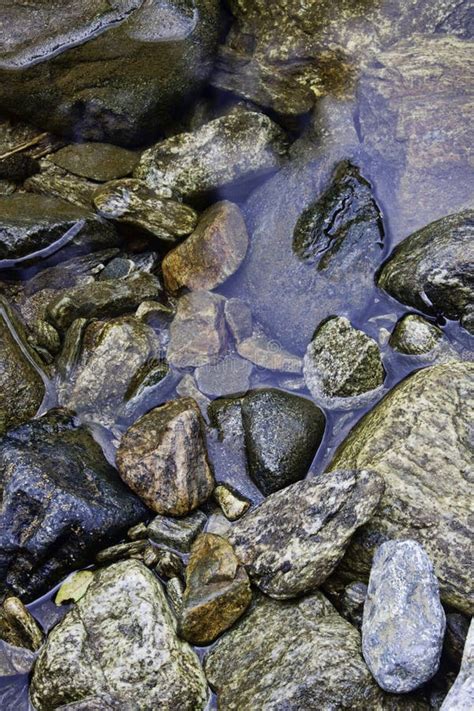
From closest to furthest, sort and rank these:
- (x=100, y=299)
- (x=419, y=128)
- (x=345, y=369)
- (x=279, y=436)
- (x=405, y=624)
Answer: (x=405, y=624), (x=279, y=436), (x=345, y=369), (x=100, y=299), (x=419, y=128)

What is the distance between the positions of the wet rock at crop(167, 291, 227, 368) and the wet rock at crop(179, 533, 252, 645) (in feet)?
4.59

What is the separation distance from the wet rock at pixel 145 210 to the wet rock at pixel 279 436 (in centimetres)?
147

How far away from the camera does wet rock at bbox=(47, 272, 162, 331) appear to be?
14.5 feet

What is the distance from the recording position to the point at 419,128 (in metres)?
4.69

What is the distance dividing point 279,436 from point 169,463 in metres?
0.71

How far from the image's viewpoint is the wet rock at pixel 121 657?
3160mm

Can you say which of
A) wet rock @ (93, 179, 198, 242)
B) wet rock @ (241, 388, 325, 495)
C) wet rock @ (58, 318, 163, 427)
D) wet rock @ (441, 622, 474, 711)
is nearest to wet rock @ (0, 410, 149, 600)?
wet rock @ (58, 318, 163, 427)

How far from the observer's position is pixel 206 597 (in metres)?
3.34

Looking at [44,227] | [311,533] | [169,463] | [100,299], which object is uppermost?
[44,227]

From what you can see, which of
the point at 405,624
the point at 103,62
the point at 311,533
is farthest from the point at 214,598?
the point at 103,62

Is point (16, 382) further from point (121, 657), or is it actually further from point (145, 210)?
point (121, 657)

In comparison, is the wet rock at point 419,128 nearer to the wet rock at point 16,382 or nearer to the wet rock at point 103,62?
the wet rock at point 103,62

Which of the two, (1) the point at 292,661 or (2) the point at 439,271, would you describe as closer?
(1) the point at 292,661

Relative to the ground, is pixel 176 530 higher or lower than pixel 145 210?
lower
